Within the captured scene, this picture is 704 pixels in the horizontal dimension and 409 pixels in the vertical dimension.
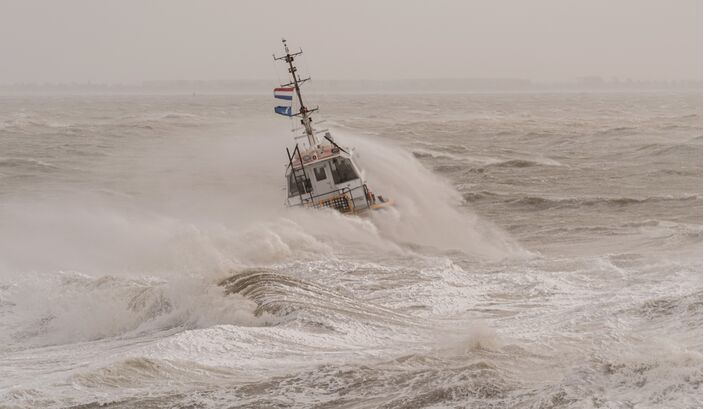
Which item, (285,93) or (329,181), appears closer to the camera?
(329,181)

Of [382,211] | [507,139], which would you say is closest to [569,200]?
[382,211]

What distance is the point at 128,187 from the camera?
3156cm

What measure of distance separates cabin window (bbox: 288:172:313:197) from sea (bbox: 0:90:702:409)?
31.4 inches

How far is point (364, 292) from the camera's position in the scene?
572 inches

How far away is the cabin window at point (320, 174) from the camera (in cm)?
2130

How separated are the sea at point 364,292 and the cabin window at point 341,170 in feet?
4.35

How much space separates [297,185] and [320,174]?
717 mm

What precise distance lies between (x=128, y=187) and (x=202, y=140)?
64.5 feet

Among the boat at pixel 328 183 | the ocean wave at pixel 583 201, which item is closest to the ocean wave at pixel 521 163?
the ocean wave at pixel 583 201

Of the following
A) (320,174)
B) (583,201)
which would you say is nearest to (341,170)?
(320,174)

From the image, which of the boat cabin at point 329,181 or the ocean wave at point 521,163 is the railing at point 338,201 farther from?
the ocean wave at point 521,163

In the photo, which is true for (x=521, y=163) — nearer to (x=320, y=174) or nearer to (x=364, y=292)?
(x=320, y=174)

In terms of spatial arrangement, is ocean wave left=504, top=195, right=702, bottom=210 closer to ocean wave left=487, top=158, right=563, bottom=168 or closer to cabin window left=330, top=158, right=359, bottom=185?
cabin window left=330, top=158, right=359, bottom=185

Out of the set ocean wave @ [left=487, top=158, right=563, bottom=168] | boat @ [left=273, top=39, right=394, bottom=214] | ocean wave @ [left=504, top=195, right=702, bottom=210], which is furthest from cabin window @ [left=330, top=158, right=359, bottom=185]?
ocean wave @ [left=487, top=158, right=563, bottom=168]
